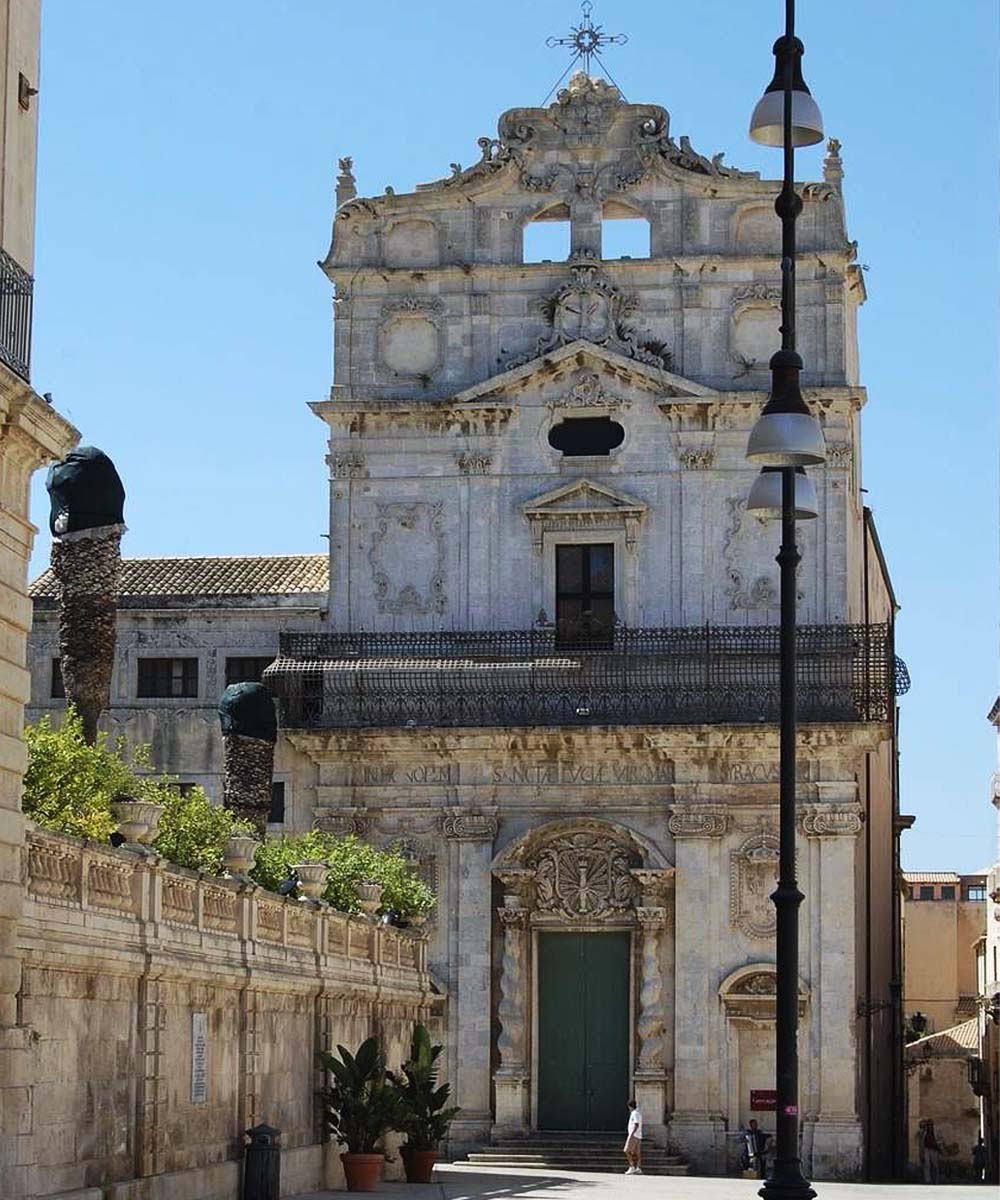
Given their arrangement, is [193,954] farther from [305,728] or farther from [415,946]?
[305,728]

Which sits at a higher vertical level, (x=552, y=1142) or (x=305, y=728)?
(x=305, y=728)

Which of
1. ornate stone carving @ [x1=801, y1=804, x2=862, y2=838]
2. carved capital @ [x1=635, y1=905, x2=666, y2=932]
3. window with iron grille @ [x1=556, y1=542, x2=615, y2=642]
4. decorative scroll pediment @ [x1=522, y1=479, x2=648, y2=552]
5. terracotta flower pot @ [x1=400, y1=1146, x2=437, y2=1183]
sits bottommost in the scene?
terracotta flower pot @ [x1=400, y1=1146, x2=437, y2=1183]

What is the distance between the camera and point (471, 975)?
4716 centimetres

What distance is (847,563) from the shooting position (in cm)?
4759

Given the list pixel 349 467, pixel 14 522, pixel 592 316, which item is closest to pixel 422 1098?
pixel 349 467

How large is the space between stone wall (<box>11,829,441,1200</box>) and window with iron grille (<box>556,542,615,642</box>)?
12.4 m

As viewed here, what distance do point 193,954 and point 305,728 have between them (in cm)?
2010

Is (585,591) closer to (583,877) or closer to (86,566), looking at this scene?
(583,877)

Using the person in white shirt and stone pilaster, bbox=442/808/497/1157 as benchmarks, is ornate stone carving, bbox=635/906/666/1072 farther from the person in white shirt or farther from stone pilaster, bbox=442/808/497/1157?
stone pilaster, bbox=442/808/497/1157

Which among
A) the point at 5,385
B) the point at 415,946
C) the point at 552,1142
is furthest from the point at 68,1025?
the point at 552,1142

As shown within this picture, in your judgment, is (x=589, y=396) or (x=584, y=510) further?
(x=589, y=396)

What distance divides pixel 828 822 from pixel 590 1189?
11269 mm

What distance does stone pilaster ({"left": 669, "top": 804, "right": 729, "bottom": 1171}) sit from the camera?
1794 inches

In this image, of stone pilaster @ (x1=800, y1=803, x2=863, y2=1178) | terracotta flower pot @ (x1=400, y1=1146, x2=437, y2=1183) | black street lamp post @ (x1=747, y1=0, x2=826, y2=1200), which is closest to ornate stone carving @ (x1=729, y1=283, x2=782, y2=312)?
stone pilaster @ (x1=800, y1=803, x2=863, y2=1178)
